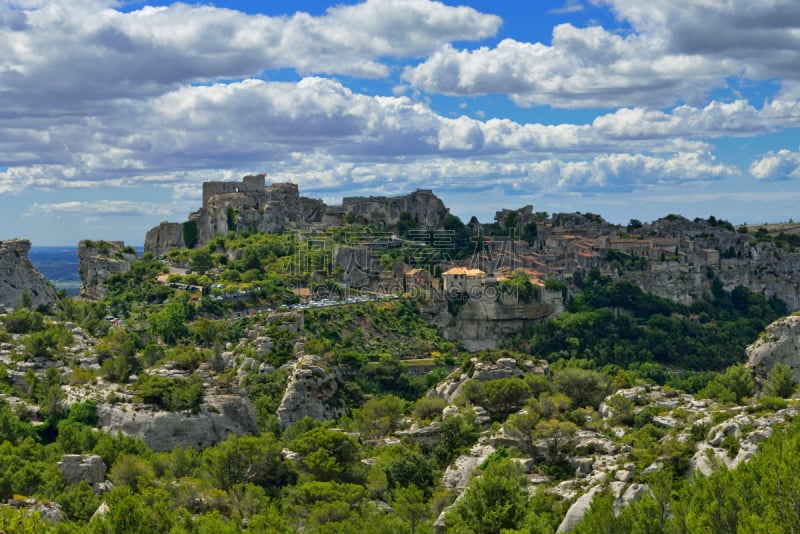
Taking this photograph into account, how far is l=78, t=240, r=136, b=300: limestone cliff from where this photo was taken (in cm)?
9269

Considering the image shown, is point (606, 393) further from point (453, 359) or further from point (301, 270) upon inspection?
point (301, 270)

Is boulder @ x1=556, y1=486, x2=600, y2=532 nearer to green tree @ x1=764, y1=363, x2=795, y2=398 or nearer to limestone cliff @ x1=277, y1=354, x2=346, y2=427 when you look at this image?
green tree @ x1=764, y1=363, x2=795, y2=398

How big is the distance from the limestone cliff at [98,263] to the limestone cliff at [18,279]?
47.0 ft


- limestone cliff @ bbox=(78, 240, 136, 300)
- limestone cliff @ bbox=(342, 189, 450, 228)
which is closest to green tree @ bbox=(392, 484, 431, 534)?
limestone cliff @ bbox=(78, 240, 136, 300)

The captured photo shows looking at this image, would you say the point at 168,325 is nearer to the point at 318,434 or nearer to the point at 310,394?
the point at 310,394

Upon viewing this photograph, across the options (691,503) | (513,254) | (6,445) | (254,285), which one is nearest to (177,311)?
(254,285)

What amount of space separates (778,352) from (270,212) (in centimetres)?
6308

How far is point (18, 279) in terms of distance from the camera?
73688 mm

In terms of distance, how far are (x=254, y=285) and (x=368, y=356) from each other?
13.9 metres

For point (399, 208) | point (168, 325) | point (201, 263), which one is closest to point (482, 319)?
point (201, 263)

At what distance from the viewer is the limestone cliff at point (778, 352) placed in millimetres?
54406

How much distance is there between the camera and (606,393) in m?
53.9

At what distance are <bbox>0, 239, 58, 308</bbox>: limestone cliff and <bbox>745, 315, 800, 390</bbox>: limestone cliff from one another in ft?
155

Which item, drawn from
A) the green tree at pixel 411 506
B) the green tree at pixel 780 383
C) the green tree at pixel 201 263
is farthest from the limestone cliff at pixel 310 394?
the green tree at pixel 201 263
